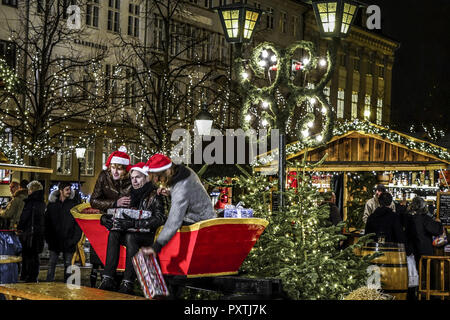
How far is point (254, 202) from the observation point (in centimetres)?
1170

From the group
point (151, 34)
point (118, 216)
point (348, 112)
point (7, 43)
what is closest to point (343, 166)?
point (118, 216)

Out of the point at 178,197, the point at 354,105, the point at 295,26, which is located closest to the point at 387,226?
the point at 178,197

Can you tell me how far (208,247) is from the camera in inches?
352

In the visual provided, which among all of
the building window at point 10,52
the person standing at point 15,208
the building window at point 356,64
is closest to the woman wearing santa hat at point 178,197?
the person standing at point 15,208

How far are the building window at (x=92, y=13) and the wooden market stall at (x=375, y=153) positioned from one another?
20309 mm

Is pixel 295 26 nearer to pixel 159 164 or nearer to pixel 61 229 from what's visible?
pixel 61 229

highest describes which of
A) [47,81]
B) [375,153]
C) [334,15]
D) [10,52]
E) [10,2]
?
[10,2]

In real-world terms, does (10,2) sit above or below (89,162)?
above

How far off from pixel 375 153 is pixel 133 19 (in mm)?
24185

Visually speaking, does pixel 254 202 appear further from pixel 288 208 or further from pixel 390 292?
pixel 390 292

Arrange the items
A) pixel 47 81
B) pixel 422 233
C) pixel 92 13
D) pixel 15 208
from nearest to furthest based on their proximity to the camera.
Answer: pixel 422 233 < pixel 15 208 < pixel 47 81 < pixel 92 13

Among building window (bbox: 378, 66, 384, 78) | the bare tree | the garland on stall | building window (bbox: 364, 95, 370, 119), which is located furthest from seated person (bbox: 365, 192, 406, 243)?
building window (bbox: 378, 66, 384, 78)

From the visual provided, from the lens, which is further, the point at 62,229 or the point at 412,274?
the point at 62,229

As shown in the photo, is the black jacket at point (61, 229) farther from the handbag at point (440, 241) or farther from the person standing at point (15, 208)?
the handbag at point (440, 241)
